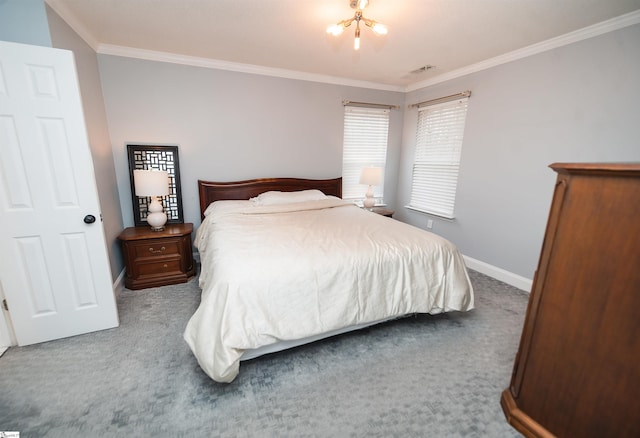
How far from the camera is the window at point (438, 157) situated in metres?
3.46

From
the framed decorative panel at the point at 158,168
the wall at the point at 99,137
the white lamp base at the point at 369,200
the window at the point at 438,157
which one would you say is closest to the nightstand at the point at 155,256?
the wall at the point at 99,137

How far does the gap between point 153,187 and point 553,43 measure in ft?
13.3

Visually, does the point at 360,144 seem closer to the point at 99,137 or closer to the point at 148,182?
the point at 148,182

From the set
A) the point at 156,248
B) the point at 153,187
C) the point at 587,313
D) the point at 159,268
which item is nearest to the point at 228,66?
the point at 153,187

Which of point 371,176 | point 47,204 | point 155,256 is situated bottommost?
point 155,256

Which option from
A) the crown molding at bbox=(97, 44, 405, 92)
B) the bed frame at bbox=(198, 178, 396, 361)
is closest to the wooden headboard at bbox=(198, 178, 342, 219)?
the bed frame at bbox=(198, 178, 396, 361)

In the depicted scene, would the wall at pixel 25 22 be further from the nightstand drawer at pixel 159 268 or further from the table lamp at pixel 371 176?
the table lamp at pixel 371 176

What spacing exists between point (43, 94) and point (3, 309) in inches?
59.6

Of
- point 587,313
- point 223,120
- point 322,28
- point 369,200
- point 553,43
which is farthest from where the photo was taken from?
point 369,200

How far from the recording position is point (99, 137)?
2.61 m

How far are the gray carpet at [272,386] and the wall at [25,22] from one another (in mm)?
2174

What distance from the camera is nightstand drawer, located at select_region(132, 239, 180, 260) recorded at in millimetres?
2729

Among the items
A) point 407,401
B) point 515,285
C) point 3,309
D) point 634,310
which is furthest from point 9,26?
point 515,285

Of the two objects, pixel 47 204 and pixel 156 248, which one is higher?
pixel 47 204
